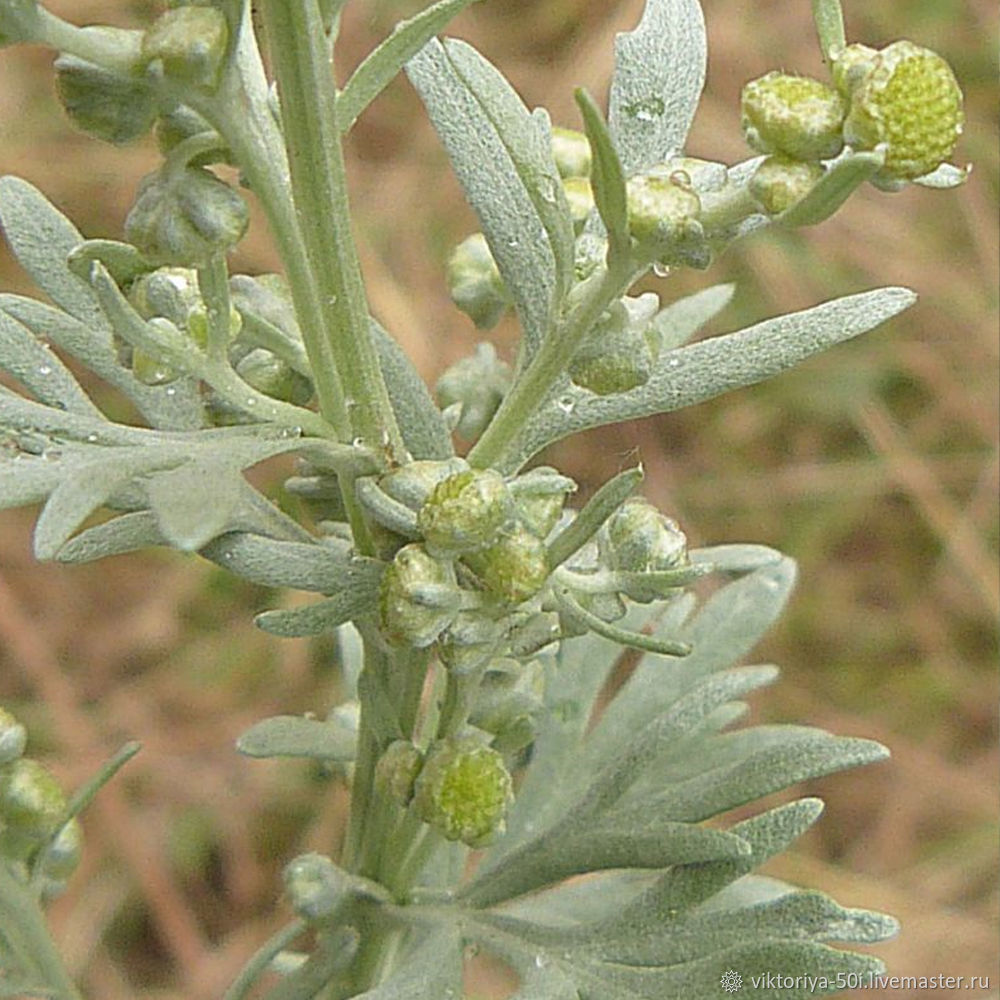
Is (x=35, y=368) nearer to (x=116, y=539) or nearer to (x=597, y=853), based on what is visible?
(x=116, y=539)

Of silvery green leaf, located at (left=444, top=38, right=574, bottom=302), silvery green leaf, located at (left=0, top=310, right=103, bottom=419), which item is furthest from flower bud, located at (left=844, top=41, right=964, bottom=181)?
silvery green leaf, located at (left=0, top=310, right=103, bottom=419)

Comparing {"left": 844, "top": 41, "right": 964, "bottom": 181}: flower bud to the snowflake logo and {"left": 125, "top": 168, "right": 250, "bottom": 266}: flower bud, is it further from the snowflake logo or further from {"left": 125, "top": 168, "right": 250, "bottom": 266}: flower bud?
the snowflake logo

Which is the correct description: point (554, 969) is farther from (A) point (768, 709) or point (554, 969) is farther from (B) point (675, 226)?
(A) point (768, 709)

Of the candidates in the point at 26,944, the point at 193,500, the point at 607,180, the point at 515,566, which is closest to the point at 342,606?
the point at 515,566

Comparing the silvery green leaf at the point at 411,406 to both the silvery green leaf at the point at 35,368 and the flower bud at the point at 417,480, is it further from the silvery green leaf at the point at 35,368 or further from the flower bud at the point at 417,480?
the silvery green leaf at the point at 35,368

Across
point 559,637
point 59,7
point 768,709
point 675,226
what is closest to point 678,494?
point 768,709

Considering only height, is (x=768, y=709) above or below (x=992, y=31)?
below
